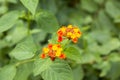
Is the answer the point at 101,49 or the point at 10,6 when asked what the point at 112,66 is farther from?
the point at 10,6

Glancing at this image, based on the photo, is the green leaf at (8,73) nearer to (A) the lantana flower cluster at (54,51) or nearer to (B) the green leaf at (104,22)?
(A) the lantana flower cluster at (54,51)

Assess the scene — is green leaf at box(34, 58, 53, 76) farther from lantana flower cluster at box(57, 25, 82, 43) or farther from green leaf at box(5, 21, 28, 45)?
green leaf at box(5, 21, 28, 45)

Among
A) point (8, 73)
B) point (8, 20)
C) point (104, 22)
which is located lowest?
point (8, 73)

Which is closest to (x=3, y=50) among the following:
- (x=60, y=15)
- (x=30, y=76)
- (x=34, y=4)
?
(x=30, y=76)

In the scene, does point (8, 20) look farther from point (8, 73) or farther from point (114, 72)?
point (114, 72)

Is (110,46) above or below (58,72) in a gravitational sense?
above

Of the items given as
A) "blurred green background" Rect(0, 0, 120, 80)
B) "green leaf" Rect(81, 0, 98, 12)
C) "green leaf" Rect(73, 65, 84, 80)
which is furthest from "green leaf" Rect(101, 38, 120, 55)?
"green leaf" Rect(81, 0, 98, 12)

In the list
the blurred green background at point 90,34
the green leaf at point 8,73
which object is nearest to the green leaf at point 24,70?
the green leaf at point 8,73

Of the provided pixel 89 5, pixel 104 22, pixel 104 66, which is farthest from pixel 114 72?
pixel 89 5
